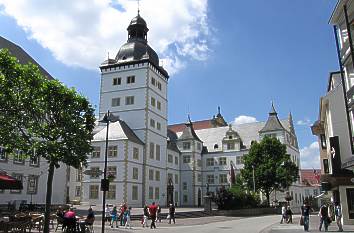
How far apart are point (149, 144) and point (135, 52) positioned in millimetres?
15454

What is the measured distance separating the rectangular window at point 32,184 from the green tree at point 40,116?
58.9ft

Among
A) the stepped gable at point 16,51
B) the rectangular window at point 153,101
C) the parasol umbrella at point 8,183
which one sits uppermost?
the stepped gable at point 16,51

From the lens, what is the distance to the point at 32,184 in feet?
124

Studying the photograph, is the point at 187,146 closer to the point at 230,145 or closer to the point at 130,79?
the point at 230,145

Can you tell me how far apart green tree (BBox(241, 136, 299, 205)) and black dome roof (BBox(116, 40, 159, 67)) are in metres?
22.3

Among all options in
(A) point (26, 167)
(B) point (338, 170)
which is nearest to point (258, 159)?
(B) point (338, 170)

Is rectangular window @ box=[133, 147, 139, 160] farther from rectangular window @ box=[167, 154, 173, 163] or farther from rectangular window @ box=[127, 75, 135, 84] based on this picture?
rectangular window @ box=[167, 154, 173, 163]

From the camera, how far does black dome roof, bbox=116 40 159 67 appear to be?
60219mm

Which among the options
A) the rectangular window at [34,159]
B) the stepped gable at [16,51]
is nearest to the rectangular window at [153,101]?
the stepped gable at [16,51]

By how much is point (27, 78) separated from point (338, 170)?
23754 millimetres

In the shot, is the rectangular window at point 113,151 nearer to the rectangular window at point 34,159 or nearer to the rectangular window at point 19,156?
the rectangular window at point 34,159

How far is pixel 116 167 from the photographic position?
5175 centimetres

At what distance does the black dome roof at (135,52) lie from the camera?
60219mm

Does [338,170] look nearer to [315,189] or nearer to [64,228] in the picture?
[64,228]
